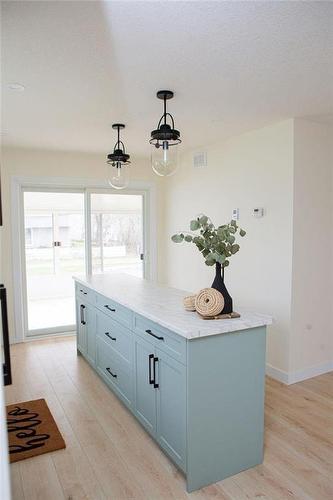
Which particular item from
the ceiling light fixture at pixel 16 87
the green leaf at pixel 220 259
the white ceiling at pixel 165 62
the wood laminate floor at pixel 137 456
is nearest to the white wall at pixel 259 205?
the white ceiling at pixel 165 62

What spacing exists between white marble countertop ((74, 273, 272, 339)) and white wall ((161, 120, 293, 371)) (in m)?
1.09

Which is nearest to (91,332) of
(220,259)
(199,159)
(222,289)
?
(222,289)

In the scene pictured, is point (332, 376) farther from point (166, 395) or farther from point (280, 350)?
point (166, 395)

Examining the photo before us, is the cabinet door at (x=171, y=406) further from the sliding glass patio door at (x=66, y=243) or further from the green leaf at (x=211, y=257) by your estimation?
the sliding glass patio door at (x=66, y=243)

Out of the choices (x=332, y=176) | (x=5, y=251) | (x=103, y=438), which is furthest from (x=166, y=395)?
(x=5, y=251)

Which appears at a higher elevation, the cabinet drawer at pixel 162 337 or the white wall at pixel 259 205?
the white wall at pixel 259 205

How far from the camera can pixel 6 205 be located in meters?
4.61

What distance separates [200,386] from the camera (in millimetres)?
2066

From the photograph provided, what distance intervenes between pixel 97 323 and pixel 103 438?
114cm

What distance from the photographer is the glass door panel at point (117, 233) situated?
17.3 feet

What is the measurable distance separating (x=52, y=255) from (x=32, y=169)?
119 cm

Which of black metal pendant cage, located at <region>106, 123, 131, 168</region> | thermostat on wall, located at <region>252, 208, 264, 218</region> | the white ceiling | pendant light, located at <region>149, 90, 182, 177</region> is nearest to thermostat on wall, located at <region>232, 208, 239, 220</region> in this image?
thermostat on wall, located at <region>252, 208, 264, 218</region>

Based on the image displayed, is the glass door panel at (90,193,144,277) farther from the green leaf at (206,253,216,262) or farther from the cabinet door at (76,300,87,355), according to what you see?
the green leaf at (206,253,216,262)

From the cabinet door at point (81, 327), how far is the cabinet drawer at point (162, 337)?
1484 millimetres
